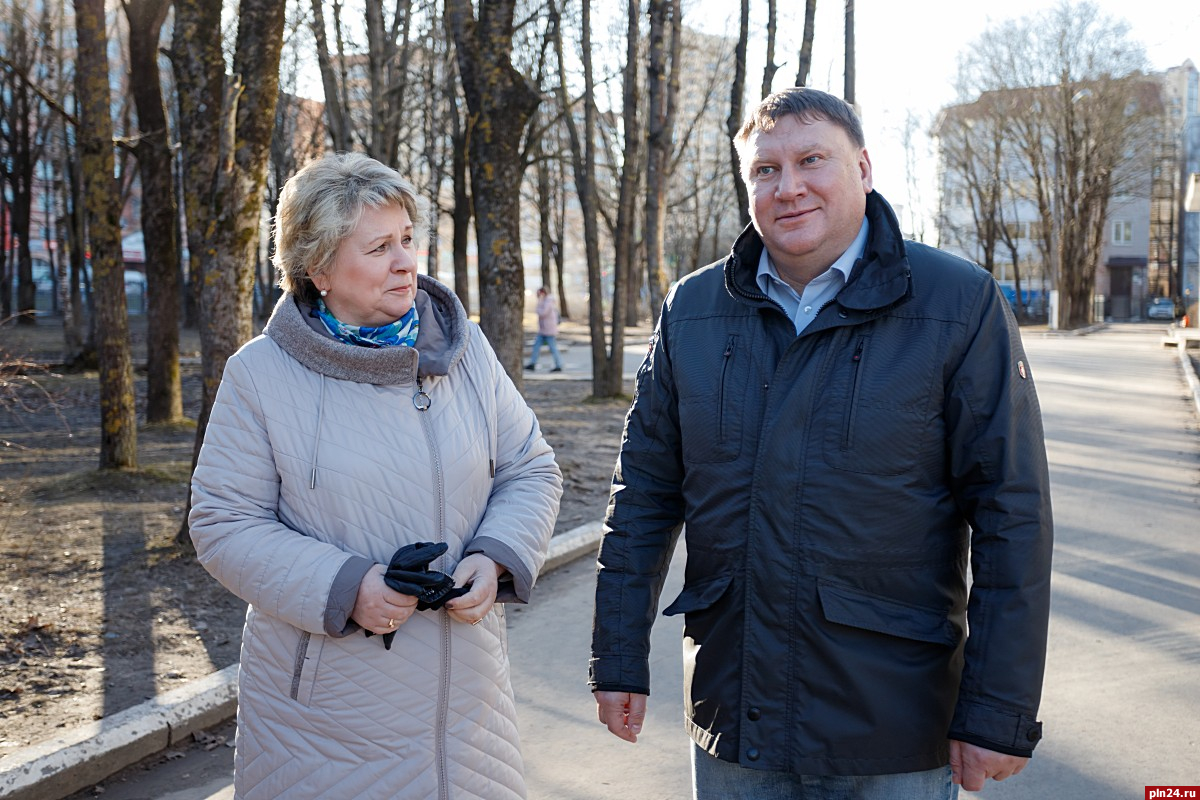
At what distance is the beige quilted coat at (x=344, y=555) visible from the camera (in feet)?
8.81

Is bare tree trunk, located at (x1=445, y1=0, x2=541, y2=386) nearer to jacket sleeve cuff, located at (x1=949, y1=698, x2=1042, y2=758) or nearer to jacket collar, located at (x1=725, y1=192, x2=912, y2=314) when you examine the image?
jacket collar, located at (x1=725, y1=192, x2=912, y2=314)

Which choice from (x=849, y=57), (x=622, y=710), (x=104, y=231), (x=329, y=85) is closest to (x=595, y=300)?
(x=849, y=57)

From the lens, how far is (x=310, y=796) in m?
2.70

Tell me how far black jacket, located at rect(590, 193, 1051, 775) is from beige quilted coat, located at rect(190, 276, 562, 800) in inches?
23.7

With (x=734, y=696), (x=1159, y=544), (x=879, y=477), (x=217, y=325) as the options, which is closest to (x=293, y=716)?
(x=734, y=696)

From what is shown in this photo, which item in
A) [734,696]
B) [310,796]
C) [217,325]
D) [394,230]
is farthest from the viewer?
[217,325]

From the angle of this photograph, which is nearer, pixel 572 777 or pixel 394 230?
pixel 394 230

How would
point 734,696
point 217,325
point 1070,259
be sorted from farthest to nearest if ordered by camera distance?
point 1070,259 < point 217,325 < point 734,696

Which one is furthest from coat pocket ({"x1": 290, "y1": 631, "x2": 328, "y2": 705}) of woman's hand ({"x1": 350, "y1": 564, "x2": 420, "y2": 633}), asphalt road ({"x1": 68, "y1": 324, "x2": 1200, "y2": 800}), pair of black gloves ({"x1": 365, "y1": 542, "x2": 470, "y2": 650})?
asphalt road ({"x1": 68, "y1": 324, "x2": 1200, "y2": 800})

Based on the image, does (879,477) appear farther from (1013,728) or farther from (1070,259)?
(1070,259)

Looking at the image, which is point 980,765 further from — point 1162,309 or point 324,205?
point 1162,309

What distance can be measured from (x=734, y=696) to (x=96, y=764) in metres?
3.01

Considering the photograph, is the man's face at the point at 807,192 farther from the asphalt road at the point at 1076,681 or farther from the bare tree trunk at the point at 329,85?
the bare tree trunk at the point at 329,85

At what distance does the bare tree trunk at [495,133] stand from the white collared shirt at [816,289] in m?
6.86
